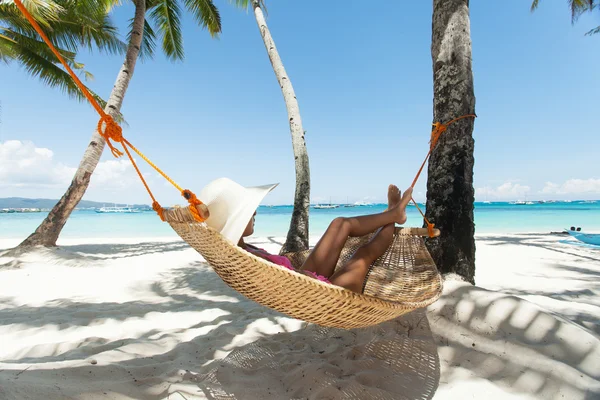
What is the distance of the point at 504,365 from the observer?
132 cm

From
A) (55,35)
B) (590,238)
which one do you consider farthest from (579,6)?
(55,35)

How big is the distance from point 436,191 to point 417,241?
323 millimetres

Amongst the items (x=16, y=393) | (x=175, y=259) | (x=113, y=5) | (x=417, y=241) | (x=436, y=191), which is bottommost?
(x=175, y=259)

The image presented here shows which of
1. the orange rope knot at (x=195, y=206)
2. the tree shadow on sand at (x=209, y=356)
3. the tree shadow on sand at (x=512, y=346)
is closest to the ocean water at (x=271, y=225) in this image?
the tree shadow on sand at (x=209, y=356)

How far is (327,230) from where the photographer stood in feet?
5.60

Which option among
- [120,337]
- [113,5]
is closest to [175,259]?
[120,337]

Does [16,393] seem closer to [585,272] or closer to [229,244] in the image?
[229,244]

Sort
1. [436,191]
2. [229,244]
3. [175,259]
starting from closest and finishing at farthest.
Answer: [229,244] → [436,191] → [175,259]

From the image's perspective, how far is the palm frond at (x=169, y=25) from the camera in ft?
21.3

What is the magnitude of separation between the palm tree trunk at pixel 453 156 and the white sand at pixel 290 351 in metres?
0.20

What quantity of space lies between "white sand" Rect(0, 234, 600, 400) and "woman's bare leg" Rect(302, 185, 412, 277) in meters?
0.39

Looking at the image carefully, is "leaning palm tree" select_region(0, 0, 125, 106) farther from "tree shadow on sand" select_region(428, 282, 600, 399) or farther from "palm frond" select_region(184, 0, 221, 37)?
"tree shadow on sand" select_region(428, 282, 600, 399)

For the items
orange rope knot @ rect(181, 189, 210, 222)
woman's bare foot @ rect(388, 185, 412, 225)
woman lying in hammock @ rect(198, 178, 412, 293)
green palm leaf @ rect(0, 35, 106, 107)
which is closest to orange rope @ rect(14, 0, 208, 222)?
orange rope knot @ rect(181, 189, 210, 222)

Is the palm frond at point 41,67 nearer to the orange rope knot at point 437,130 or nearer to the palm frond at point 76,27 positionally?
the palm frond at point 76,27
